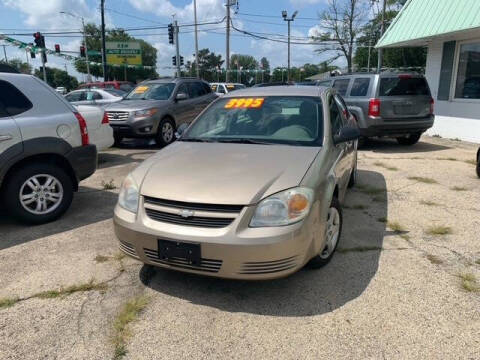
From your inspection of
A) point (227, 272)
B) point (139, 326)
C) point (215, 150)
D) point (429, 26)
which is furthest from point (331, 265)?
point (429, 26)

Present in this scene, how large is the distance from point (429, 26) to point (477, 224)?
8.39 m

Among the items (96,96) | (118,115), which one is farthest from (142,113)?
(96,96)

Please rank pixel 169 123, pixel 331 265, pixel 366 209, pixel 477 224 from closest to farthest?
1. pixel 331 265
2. pixel 477 224
3. pixel 366 209
4. pixel 169 123

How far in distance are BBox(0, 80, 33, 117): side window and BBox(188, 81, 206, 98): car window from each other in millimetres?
7161

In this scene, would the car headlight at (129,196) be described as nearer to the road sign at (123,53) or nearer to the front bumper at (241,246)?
the front bumper at (241,246)

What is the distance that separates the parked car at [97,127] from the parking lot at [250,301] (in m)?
2.81

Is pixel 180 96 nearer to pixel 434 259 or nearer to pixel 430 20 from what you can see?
pixel 430 20

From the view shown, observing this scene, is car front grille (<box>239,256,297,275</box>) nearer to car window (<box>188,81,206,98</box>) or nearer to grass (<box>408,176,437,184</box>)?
grass (<box>408,176,437,184</box>)

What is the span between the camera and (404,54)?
4122 centimetres

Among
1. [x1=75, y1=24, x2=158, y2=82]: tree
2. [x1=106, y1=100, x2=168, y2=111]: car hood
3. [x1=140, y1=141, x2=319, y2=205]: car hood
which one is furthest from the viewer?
[x1=75, y1=24, x2=158, y2=82]: tree

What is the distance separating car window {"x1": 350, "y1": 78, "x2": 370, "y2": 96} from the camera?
9.36 meters

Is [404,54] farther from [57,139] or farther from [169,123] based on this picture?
[57,139]

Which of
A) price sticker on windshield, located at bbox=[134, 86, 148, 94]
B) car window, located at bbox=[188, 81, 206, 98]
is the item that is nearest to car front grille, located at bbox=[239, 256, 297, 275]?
price sticker on windshield, located at bbox=[134, 86, 148, 94]

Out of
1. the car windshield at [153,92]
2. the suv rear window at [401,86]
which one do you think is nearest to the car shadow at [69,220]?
the car windshield at [153,92]
